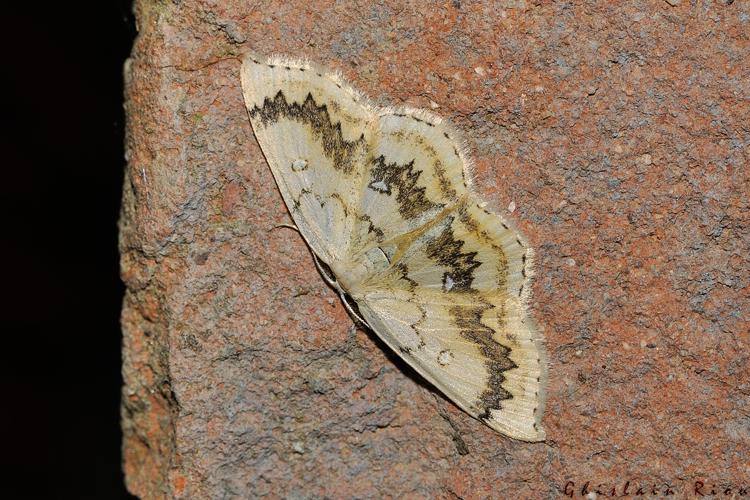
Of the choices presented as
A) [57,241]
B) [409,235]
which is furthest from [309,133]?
[57,241]

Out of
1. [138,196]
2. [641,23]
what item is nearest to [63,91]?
[138,196]

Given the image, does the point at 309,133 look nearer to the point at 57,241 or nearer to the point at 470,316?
the point at 470,316

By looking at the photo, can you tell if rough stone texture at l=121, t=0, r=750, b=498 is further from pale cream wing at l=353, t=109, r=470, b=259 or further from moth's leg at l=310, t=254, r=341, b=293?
pale cream wing at l=353, t=109, r=470, b=259

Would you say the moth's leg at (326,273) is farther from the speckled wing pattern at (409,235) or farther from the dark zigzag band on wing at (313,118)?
the dark zigzag band on wing at (313,118)

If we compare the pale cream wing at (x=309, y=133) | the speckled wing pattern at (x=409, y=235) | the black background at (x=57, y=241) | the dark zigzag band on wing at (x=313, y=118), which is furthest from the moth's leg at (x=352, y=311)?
the black background at (x=57, y=241)

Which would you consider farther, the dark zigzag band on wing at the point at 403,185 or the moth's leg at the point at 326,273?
the moth's leg at the point at 326,273

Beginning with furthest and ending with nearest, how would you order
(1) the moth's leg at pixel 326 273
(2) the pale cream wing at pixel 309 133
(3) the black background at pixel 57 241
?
1. (3) the black background at pixel 57 241
2. (1) the moth's leg at pixel 326 273
3. (2) the pale cream wing at pixel 309 133

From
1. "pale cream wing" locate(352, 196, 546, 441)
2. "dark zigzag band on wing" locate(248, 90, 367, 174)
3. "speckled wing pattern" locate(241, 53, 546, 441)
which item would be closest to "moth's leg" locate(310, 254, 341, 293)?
"speckled wing pattern" locate(241, 53, 546, 441)

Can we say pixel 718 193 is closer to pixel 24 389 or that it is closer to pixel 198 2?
pixel 198 2
